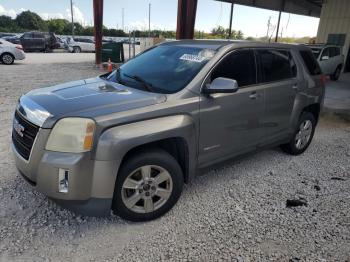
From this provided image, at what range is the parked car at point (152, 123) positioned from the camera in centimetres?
260

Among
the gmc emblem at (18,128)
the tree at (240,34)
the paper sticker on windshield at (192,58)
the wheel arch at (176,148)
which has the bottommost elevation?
the wheel arch at (176,148)

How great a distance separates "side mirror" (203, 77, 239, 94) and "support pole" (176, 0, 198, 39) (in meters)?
10.9

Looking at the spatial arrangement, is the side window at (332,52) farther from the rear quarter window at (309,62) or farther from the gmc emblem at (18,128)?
the gmc emblem at (18,128)

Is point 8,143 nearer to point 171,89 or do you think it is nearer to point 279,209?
point 171,89

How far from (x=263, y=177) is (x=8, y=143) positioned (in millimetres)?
3838

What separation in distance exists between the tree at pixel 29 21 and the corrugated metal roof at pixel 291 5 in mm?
61938

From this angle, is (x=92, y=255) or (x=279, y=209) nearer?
(x=92, y=255)

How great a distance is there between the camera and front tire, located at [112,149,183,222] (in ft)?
9.37

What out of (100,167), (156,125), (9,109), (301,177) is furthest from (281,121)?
(9,109)

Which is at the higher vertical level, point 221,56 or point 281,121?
point 221,56

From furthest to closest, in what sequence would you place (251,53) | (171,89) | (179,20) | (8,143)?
(179,20) → (8,143) → (251,53) → (171,89)

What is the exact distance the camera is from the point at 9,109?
6.91m

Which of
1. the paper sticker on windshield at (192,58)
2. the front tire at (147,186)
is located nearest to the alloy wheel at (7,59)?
the paper sticker on windshield at (192,58)

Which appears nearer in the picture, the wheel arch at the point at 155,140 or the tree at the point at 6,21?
the wheel arch at the point at 155,140
